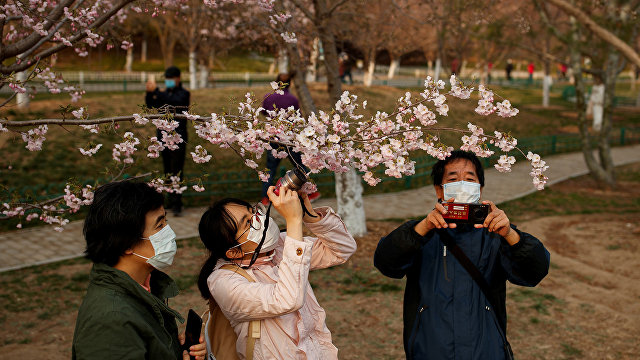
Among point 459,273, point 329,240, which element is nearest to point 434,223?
point 459,273

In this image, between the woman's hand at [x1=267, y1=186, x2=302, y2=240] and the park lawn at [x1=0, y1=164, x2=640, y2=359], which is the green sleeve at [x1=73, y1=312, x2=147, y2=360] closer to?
the woman's hand at [x1=267, y1=186, x2=302, y2=240]

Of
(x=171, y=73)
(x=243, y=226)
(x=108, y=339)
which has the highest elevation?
(x=171, y=73)

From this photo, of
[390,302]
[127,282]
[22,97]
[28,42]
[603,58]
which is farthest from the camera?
[603,58]

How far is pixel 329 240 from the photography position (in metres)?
3.27

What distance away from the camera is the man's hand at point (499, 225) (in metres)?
2.99

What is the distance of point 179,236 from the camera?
9719 mm

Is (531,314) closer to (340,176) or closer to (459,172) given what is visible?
(340,176)

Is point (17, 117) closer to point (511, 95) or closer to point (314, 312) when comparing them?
point (314, 312)

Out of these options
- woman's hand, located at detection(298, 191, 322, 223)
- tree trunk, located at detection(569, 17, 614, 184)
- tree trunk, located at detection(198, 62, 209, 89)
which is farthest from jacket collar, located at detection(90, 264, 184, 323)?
tree trunk, located at detection(198, 62, 209, 89)

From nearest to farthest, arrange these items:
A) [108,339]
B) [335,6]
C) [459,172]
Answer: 1. [108,339]
2. [459,172]
3. [335,6]

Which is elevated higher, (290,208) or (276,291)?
(290,208)

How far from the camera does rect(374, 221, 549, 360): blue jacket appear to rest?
3.10 m

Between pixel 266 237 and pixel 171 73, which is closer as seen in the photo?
Result: pixel 266 237

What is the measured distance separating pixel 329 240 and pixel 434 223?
577 millimetres
